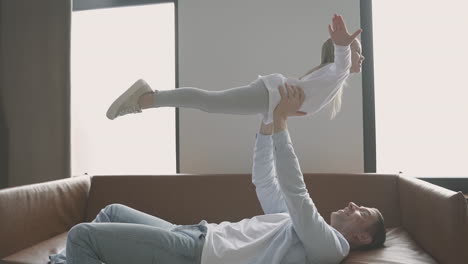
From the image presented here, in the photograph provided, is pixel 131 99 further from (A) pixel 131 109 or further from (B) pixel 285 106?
(B) pixel 285 106

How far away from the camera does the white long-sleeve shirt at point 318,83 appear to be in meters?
1.54

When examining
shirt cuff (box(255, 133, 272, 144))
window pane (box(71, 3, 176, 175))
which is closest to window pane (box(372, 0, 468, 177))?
shirt cuff (box(255, 133, 272, 144))

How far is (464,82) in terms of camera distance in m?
2.73

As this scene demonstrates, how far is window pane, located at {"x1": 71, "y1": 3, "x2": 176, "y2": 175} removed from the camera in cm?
324

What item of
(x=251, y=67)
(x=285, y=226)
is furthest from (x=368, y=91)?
(x=285, y=226)

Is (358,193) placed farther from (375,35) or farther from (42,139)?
(42,139)

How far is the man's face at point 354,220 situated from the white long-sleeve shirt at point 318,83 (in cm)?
54

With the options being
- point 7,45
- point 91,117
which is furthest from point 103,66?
point 7,45

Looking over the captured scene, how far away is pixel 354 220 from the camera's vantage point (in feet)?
5.65

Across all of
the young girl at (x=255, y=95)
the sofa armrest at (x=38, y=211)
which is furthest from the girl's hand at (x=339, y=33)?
the sofa armrest at (x=38, y=211)

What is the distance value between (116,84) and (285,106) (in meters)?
2.23

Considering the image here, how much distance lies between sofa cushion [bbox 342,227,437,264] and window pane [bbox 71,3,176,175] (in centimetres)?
189

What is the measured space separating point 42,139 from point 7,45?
2.83 ft

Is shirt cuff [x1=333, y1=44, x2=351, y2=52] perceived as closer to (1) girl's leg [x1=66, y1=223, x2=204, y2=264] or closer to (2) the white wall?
(1) girl's leg [x1=66, y1=223, x2=204, y2=264]
